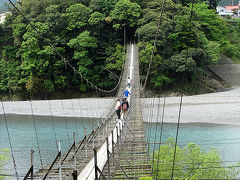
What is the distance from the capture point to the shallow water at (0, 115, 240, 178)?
1068cm

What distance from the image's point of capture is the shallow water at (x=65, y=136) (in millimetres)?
10680

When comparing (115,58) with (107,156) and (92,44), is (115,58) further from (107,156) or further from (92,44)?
(107,156)

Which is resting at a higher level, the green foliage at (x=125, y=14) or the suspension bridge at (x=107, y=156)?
the green foliage at (x=125, y=14)

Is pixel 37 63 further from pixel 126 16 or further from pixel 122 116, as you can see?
pixel 122 116

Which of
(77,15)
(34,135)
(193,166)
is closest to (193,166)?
(193,166)

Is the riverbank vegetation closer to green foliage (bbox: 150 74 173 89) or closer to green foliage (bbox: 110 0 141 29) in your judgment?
green foliage (bbox: 150 74 173 89)

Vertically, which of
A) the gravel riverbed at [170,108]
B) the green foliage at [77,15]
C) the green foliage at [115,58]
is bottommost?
the gravel riverbed at [170,108]

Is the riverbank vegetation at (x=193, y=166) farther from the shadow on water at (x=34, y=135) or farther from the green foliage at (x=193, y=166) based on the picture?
the shadow on water at (x=34, y=135)

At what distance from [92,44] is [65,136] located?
10004mm

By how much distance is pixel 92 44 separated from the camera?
2238 cm

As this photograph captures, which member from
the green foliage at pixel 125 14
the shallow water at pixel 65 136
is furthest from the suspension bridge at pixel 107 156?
the green foliage at pixel 125 14

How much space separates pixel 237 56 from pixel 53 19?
17362mm

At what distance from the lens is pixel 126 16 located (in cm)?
2312

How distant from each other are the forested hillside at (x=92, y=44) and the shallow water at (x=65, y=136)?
219 inches
